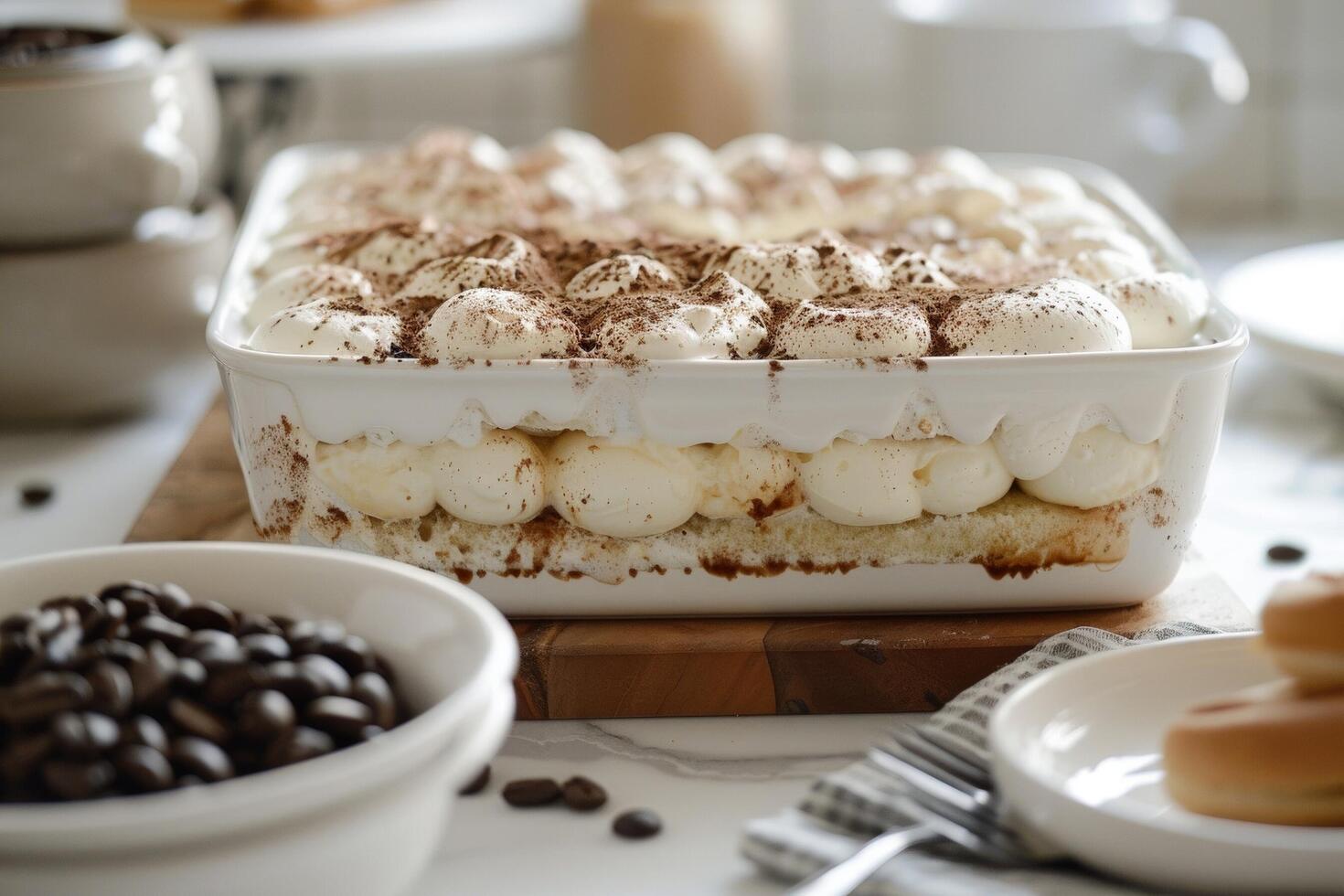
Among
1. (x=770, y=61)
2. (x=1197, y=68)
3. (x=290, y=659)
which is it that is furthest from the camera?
(x=770, y=61)

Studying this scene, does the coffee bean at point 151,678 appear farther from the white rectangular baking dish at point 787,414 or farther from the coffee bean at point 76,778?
the white rectangular baking dish at point 787,414

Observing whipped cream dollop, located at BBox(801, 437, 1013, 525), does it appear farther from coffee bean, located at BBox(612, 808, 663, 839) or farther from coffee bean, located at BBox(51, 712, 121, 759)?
coffee bean, located at BBox(51, 712, 121, 759)

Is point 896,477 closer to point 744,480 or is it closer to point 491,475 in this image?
point 744,480

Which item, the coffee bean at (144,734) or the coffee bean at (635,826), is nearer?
the coffee bean at (144,734)

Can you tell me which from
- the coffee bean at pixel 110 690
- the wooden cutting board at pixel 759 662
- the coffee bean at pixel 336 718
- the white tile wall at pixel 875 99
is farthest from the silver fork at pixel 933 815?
the white tile wall at pixel 875 99

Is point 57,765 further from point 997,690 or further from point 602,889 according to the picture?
point 997,690

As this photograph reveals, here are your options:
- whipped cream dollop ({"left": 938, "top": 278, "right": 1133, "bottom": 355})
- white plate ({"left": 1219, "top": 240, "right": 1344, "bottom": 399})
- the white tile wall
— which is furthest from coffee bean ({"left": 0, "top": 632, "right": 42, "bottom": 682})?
the white tile wall

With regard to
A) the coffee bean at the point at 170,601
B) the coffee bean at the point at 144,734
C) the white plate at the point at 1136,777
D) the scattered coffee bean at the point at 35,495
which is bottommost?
the scattered coffee bean at the point at 35,495

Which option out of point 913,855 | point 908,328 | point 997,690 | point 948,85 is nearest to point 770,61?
point 948,85
